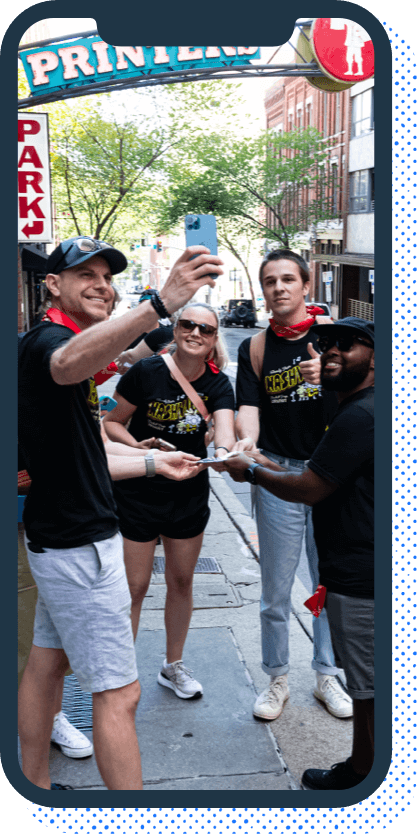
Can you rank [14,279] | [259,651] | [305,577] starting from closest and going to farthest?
[14,279], [259,651], [305,577]

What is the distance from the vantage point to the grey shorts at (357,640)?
6.73 feet

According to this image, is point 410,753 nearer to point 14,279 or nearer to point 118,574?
point 118,574

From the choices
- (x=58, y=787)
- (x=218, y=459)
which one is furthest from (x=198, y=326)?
(x=58, y=787)

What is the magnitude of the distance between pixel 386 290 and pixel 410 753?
1.20 meters

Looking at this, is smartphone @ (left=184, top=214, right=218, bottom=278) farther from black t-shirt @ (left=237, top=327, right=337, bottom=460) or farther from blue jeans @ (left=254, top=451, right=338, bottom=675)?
blue jeans @ (left=254, top=451, right=338, bottom=675)

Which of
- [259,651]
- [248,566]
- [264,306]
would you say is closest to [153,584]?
[248,566]

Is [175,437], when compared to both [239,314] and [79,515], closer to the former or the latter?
[239,314]

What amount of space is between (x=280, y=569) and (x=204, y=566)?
1.38m

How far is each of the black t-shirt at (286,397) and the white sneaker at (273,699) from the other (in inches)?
33.1

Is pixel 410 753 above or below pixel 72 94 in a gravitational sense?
below

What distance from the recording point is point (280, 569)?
2.77m

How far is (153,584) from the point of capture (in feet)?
12.7

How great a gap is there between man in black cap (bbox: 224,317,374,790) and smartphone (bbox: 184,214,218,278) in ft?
1.18

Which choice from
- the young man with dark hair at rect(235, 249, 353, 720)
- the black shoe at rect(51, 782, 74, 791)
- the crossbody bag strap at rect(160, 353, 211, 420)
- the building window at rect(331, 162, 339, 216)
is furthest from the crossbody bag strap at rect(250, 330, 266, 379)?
the black shoe at rect(51, 782, 74, 791)
